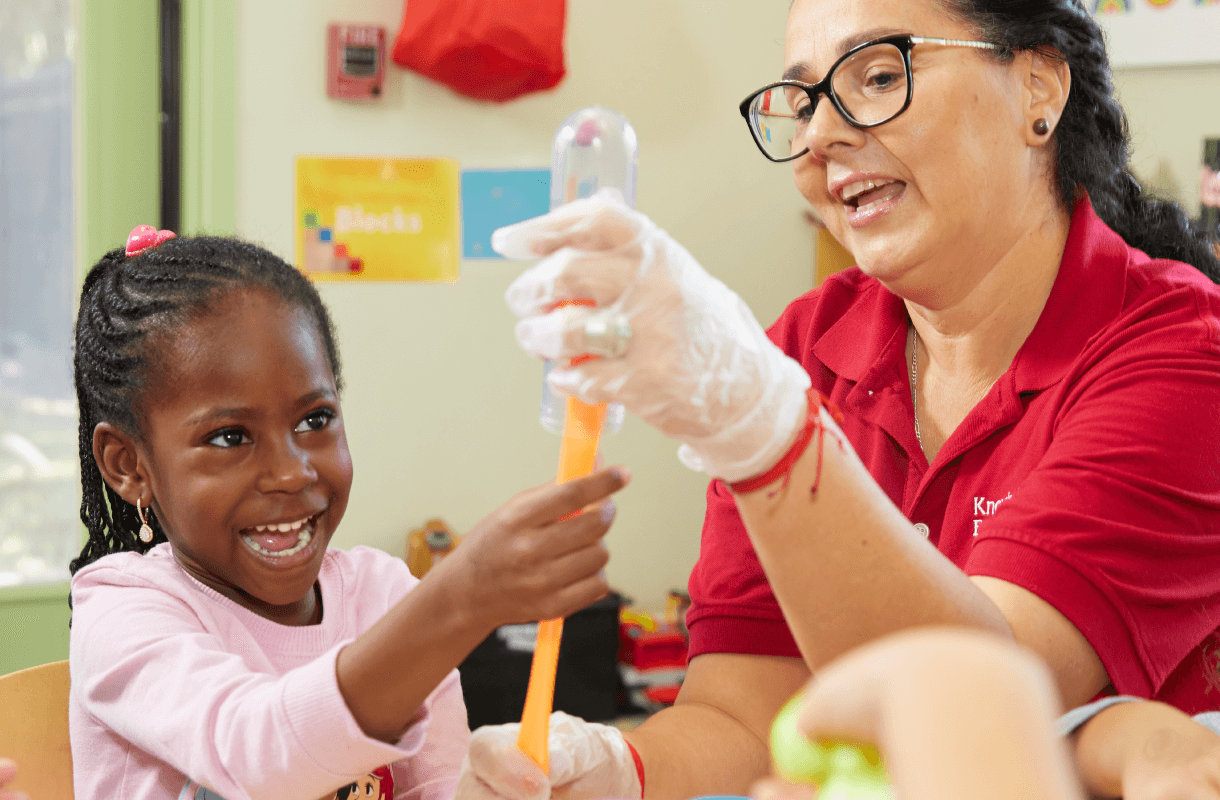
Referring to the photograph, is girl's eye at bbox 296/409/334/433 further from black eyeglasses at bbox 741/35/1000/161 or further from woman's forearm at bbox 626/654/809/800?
black eyeglasses at bbox 741/35/1000/161

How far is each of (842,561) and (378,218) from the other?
79.3 inches

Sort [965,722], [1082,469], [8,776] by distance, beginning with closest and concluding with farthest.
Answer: [965,722] → [8,776] → [1082,469]

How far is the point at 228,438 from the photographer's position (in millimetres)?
938

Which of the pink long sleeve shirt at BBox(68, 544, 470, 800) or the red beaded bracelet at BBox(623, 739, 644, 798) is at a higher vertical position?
the pink long sleeve shirt at BBox(68, 544, 470, 800)

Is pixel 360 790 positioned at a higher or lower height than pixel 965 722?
lower

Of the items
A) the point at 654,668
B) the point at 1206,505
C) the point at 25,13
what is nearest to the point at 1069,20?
the point at 1206,505

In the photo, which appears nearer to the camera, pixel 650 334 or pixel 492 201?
pixel 650 334

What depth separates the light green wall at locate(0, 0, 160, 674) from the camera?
2.40 metres

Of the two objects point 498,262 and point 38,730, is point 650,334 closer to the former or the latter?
point 38,730

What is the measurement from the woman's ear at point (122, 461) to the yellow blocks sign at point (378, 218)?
61.0 inches

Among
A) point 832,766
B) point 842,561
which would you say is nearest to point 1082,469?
point 842,561

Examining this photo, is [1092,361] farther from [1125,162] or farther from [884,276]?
[1125,162]

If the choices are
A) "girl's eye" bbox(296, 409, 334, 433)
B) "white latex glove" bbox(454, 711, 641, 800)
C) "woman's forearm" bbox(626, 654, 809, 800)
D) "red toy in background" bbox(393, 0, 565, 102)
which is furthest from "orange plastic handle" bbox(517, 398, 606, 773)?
"red toy in background" bbox(393, 0, 565, 102)

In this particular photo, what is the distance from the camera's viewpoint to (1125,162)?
1273 millimetres
